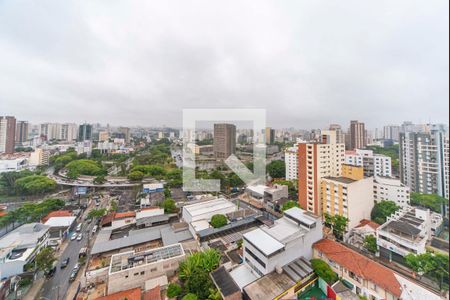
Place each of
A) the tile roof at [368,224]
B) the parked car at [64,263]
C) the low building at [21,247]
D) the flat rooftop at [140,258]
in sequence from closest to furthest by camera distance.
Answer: the flat rooftop at [140,258]
the low building at [21,247]
the parked car at [64,263]
the tile roof at [368,224]

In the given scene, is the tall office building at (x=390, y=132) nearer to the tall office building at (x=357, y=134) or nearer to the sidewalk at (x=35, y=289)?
the tall office building at (x=357, y=134)

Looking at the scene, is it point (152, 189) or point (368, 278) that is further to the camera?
point (152, 189)

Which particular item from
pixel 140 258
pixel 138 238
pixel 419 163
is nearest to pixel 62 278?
pixel 138 238

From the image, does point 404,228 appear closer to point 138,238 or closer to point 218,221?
point 218,221

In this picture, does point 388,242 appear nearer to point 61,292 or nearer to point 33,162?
point 61,292

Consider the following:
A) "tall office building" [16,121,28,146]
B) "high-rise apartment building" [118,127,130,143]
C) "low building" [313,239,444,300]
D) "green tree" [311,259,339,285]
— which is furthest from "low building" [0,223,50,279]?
"high-rise apartment building" [118,127,130,143]

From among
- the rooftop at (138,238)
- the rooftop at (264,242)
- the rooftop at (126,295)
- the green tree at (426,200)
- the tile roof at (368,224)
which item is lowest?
the rooftop at (126,295)

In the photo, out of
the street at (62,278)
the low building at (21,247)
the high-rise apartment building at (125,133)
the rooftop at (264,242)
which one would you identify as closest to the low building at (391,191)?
the rooftop at (264,242)

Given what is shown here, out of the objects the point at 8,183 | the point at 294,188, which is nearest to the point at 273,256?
the point at 294,188
